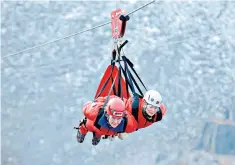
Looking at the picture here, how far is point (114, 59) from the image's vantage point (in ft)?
32.9

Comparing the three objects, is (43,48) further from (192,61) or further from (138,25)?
(192,61)

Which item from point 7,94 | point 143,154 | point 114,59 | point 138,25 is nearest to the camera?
point 114,59

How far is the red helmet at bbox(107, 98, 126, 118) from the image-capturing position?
8.86 meters

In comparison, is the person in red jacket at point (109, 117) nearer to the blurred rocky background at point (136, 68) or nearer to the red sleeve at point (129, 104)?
the red sleeve at point (129, 104)

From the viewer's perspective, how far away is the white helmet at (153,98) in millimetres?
9180

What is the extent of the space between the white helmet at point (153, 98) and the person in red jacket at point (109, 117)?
0.38 metres

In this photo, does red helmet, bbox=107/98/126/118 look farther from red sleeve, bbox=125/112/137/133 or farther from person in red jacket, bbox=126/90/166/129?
person in red jacket, bbox=126/90/166/129

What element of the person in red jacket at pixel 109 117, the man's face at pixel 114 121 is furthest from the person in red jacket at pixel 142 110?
the man's face at pixel 114 121

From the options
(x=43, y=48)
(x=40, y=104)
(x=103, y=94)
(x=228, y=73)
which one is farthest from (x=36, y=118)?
(x=103, y=94)

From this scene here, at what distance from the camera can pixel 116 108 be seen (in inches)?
348

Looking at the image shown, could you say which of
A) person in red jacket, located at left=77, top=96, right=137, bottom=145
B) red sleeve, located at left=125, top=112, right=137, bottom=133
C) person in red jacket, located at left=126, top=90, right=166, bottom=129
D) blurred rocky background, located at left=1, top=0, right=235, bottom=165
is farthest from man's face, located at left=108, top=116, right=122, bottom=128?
blurred rocky background, located at left=1, top=0, right=235, bottom=165

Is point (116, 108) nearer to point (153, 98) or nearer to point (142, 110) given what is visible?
point (153, 98)

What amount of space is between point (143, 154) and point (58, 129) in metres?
7.90

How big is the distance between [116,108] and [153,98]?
0.63 meters
